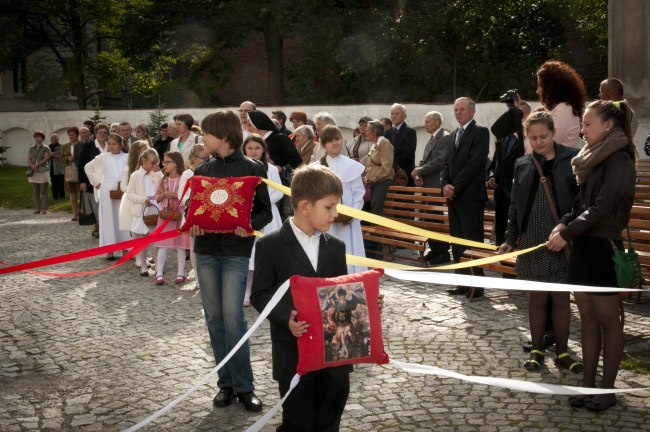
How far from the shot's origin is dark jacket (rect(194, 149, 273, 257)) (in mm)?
6102

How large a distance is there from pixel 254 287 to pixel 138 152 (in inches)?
338

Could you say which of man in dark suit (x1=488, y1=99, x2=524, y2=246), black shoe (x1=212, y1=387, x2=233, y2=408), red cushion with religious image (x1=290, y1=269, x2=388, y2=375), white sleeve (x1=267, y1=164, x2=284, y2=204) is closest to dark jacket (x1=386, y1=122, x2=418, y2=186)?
man in dark suit (x1=488, y1=99, x2=524, y2=246)

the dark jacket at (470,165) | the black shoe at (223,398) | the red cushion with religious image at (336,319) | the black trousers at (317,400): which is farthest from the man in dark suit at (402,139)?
the red cushion with religious image at (336,319)

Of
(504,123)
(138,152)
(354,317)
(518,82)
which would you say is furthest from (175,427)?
(518,82)

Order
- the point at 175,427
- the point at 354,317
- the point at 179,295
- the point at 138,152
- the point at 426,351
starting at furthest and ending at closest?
1. the point at 138,152
2. the point at 179,295
3. the point at 426,351
4. the point at 175,427
5. the point at 354,317

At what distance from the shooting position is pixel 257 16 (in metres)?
33.9

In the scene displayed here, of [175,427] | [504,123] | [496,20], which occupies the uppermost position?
[496,20]

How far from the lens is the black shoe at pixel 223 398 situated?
20.1ft

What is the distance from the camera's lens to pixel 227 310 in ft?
19.9

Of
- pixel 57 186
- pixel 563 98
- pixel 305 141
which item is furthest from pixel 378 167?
pixel 57 186

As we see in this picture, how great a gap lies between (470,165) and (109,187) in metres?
6.20

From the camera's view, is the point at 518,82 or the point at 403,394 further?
the point at 518,82

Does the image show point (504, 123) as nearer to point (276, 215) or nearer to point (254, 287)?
point (276, 215)

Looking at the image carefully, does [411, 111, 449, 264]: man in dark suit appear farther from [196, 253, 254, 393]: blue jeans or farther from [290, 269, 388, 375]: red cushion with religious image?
[290, 269, 388, 375]: red cushion with religious image
